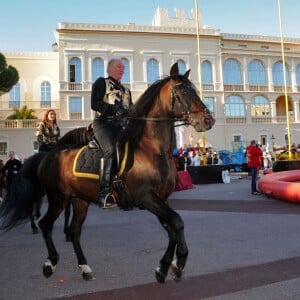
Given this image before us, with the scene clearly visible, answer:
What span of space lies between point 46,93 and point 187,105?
52026 millimetres

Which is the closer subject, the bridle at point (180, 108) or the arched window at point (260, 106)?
the bridle at point (180, 108)

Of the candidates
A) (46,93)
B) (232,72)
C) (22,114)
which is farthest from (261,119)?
(22,114)

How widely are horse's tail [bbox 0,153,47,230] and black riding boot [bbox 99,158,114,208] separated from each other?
4.94 ft

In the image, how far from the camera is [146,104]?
4.74m

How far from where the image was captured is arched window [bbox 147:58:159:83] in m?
51.7

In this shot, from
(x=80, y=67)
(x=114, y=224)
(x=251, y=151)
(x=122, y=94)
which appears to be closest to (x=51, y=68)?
(x=80, y=67)

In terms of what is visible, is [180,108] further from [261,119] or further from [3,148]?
[261,119]

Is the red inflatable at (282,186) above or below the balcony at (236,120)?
below

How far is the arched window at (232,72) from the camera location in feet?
177

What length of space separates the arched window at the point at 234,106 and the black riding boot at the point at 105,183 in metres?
49.6

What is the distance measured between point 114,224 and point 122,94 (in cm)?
471

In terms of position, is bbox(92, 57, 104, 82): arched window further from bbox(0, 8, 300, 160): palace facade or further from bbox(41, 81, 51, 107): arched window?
bbox(41, 81, 51, 107): arched window

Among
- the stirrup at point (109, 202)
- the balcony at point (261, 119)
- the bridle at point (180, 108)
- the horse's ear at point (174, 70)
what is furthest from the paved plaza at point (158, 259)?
the balcony at point (261, 119)

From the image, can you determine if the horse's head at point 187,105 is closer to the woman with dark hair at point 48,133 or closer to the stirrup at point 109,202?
the stirrup at point 109,202
